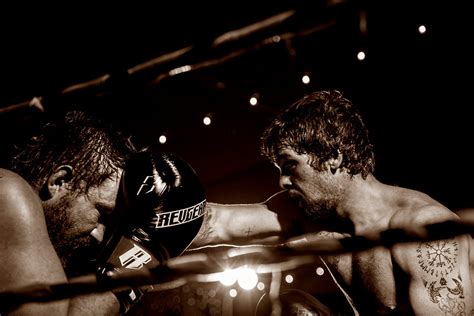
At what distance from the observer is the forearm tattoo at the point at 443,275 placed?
1.97 metres

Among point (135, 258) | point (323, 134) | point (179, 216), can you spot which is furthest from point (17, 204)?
point (323, 134)

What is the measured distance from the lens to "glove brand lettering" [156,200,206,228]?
1.62 meters

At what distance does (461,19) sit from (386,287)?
7.05 feet

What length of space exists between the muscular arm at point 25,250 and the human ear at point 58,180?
1.31ft

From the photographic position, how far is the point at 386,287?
239 centimetres

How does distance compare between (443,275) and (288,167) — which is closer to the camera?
(443,275)

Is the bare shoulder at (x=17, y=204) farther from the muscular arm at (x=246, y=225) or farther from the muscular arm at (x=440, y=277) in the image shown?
the muscular arm at (x=440, y=277)

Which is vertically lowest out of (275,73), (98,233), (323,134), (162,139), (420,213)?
(98,233)

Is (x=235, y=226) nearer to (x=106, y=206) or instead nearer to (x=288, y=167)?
(x=288, y=167)

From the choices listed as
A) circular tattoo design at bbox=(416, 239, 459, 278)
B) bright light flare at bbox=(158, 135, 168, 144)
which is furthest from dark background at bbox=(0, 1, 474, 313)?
circular tattoo design at bbox=(416, 239, 459, 278)

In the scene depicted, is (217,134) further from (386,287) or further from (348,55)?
(386,287)

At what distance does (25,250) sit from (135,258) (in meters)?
0.39

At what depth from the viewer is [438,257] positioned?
209 cm

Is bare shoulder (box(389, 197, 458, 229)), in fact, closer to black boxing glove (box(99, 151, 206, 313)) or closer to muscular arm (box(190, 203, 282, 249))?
muscular arm (box(190, 203, 282, 249))
